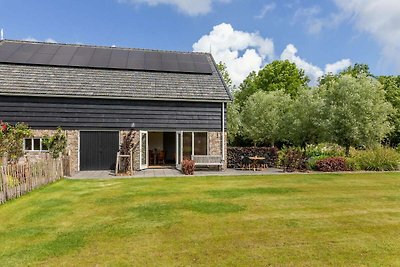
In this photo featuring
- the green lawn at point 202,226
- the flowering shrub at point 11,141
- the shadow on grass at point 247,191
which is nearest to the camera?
the green lawn at point 202,226

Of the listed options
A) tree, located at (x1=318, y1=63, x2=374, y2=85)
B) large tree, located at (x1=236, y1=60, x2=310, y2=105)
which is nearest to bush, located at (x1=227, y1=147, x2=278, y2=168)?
large tree, located at (x1=236, y1=60, x2=310, y2=105)

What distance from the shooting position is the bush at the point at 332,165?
55.6 feet

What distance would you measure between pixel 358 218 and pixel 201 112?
11857 mm

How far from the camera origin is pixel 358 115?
21.0 m

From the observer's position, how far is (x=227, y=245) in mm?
5445

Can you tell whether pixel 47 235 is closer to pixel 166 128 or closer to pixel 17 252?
pixel 17 252

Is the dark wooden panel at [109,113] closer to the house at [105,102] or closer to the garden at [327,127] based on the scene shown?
the house at [105,102]

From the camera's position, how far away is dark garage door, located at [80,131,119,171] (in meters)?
17.1

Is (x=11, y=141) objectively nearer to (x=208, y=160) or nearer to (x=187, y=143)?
(x=187, y=143)

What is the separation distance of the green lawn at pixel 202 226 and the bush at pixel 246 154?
704 cm

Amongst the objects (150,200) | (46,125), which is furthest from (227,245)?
(46,125)

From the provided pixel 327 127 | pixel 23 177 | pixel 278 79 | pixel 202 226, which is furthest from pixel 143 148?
pixel 278 79

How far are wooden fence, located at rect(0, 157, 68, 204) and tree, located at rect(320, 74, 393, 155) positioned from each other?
715 inches

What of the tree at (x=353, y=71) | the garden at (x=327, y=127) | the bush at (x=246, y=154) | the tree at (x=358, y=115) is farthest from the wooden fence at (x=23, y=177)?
the tree at (x=353, y=71)
